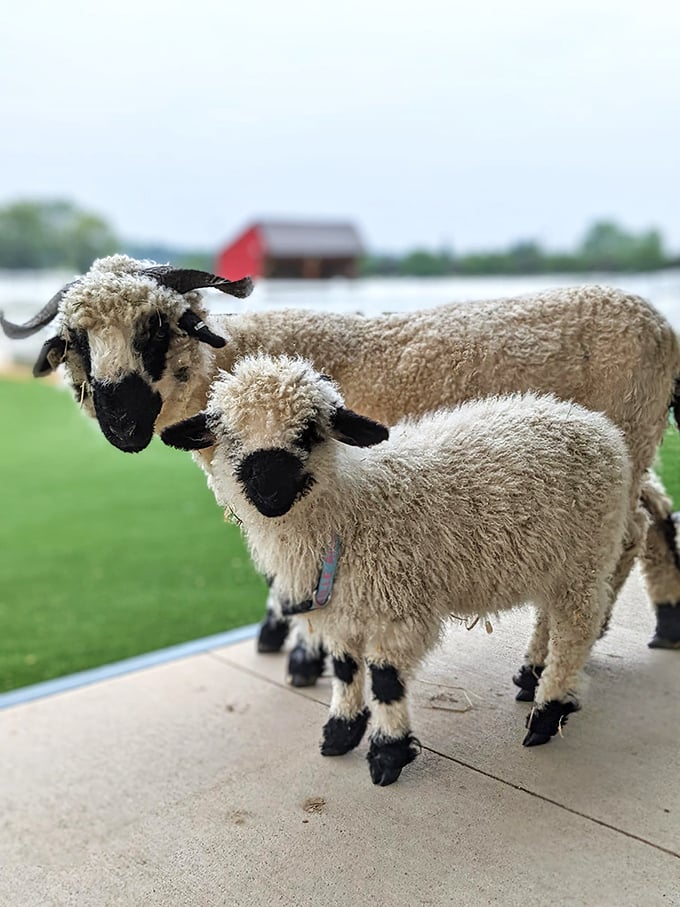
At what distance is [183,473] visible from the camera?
27.2 feet

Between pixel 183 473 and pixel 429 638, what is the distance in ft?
19.9

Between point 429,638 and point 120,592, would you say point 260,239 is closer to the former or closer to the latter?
point 120,592

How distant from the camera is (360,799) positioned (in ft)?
8.25

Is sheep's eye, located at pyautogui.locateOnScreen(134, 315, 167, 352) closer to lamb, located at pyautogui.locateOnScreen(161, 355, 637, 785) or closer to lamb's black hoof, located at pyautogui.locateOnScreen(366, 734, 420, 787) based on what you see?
lamb, located at pyautogui.locateOnScreen(161, 355, 637, 785)

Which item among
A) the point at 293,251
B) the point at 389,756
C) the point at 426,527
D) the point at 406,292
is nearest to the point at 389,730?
the point at 389,756

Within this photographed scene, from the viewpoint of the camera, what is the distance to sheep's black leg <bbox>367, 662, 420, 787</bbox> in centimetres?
243

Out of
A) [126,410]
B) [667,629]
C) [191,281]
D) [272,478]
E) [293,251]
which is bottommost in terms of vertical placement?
[667,629]

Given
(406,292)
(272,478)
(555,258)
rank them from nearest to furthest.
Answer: (272,478) < (406,292) < (555,258)

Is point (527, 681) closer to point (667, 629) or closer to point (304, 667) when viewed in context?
point (667, 629)

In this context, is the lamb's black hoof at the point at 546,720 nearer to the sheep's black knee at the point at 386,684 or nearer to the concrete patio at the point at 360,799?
the concrete patio at the point at 360,799

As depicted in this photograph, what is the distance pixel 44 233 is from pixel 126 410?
7565 mm

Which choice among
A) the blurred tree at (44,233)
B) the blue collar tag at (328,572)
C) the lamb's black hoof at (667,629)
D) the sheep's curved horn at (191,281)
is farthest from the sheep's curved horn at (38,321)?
the blurred tree at (44,233)

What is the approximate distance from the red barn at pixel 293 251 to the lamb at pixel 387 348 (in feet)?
A: 19.8

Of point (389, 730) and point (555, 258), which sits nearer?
point (389, 730)
